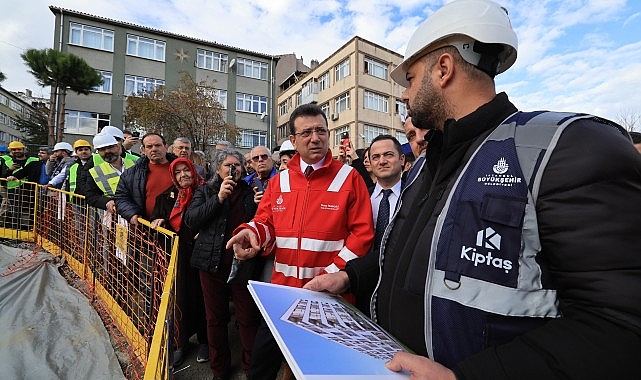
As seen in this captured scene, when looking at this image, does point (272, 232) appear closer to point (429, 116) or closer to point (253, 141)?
point (429, 116)

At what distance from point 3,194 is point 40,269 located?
3623 mm

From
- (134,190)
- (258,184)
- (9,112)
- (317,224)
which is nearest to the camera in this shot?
(317,224)

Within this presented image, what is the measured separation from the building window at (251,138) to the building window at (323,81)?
676 cm

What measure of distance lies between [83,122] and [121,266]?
77.9ft

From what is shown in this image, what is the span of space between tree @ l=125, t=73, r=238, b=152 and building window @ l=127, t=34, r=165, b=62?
6.18 metres

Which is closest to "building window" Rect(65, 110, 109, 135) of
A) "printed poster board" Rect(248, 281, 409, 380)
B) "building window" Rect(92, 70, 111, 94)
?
"building window" Rect(92, 70, 111, 94)

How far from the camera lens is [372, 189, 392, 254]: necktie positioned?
267 cm

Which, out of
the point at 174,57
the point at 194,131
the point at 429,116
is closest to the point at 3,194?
the point at 429,116

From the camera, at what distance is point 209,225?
133 inches

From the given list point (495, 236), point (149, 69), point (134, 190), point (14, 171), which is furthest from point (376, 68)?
point (495, 236)

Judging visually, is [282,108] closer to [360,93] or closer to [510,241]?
[360,93]

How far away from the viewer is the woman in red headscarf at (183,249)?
374 centimetres

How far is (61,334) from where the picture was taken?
162 inches

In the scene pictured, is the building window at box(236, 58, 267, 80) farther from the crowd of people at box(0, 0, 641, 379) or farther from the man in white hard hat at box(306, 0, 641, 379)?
the man in white hard hat at box(306, 0, 641, 379)
